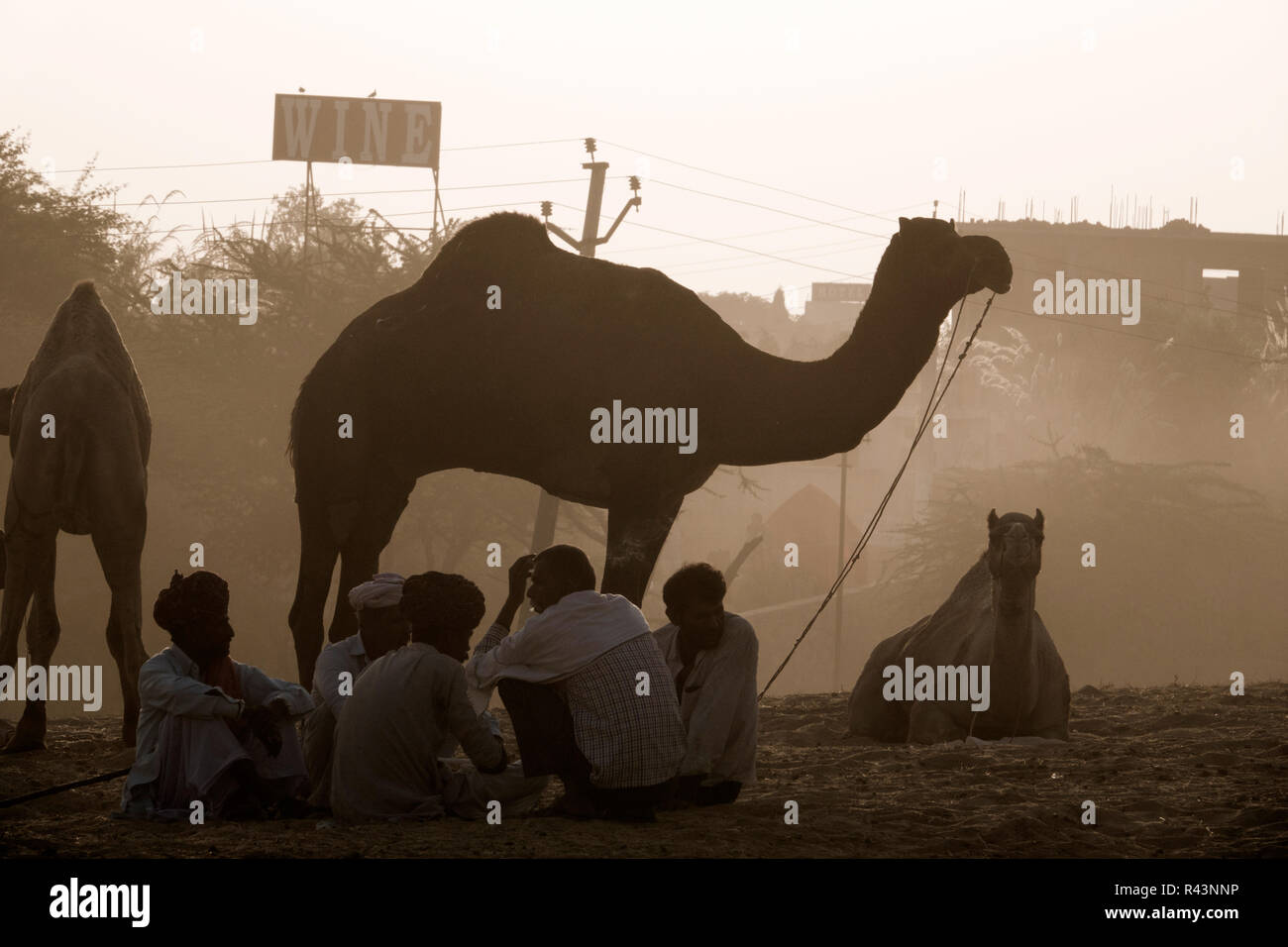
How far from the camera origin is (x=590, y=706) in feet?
25.1

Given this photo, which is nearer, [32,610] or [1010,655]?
[32,610]

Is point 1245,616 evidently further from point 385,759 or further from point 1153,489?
point 385,759

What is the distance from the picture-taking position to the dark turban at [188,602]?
25.6 feet

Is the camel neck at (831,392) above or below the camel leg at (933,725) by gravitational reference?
above

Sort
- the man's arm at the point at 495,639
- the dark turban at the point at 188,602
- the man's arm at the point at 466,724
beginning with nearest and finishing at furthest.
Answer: the man's arm at the point at 466,724 < the man's arm at the point at 495,639 < the dark turban at the point at 188,602

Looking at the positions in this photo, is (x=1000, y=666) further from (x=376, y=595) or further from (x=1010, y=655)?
(x=376, y=595)

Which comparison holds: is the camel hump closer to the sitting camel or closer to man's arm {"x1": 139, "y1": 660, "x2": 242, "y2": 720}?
man's arm {"x1": 139, "y1": 660, "x2": 242, "y2": 720}

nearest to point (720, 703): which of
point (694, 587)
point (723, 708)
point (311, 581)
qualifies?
point (723, 708)

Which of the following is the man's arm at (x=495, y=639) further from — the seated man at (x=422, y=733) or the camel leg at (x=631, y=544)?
the camel leg at (x=631, y=544)

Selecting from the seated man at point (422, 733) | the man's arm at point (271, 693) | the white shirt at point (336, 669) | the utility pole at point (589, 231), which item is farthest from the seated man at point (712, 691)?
the utility pole at point (589, 231)

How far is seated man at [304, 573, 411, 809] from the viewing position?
8109 millimetres

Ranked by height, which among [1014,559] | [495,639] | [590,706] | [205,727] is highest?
[1014,559]

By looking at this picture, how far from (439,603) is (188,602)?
49.3 inches
